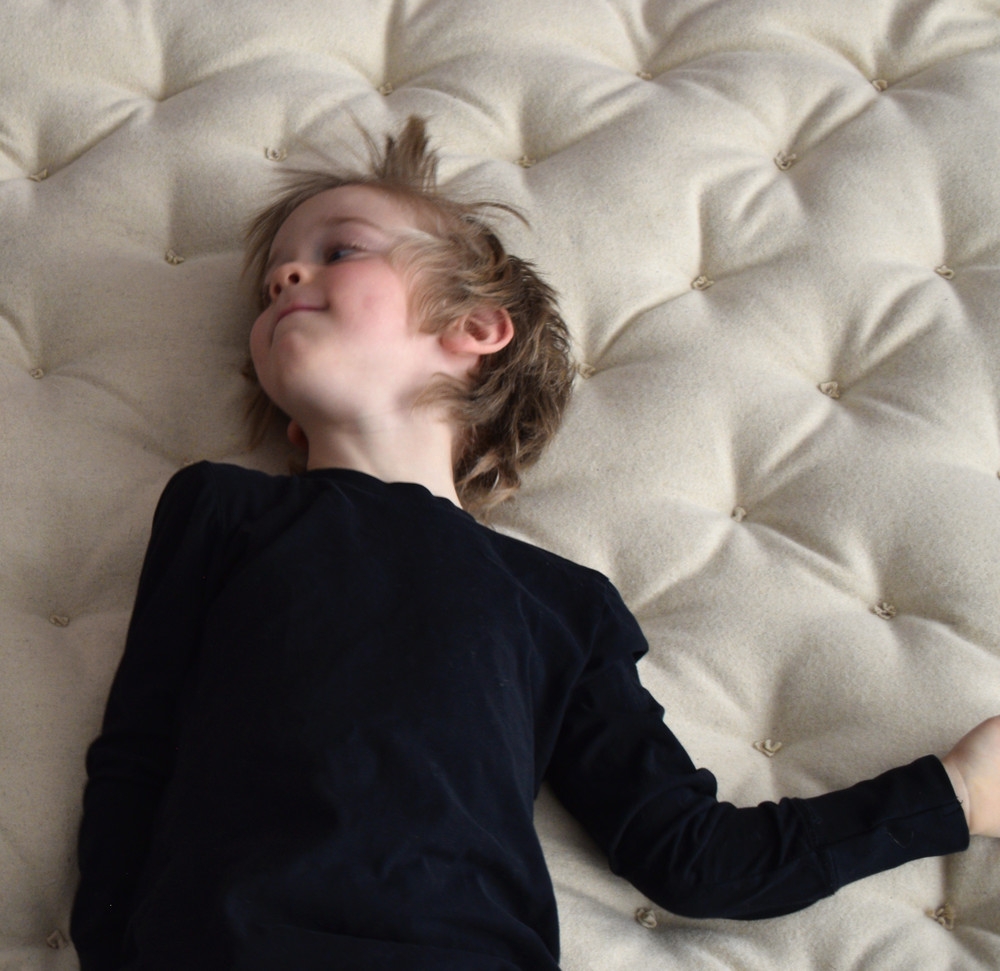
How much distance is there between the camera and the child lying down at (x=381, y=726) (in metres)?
0.78

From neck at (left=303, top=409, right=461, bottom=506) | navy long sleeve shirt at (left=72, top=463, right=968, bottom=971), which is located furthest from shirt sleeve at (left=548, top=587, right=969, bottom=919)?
neck at (left=303, top=409, right=461, bottom=506)

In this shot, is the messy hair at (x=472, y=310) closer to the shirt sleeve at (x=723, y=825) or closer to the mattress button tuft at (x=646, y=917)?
the shirt sleeve at (x=723, y=825)

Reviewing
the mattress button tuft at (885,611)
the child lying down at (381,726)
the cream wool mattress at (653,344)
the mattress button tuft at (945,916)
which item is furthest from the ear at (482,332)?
the mattress button tuft at (945,916)

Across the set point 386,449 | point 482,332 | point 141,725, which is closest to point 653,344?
point 482,332

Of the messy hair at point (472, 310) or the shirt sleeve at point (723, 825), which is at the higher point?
the messy hair at point (472, 310)

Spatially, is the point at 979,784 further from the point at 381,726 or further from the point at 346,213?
the point at 346,213

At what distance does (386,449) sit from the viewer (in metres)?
1.07

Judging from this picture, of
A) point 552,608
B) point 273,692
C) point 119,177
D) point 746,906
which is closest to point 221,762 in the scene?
point 273,692

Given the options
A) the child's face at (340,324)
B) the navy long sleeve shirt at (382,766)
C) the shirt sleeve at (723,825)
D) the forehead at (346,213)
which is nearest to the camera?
the navy long sleeve shirt at (382,766)

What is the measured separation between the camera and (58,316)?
1182 mm

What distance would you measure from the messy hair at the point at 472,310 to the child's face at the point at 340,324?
0.03 m

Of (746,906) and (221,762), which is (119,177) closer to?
(221,762)

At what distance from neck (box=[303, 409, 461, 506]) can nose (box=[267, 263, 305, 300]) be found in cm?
14

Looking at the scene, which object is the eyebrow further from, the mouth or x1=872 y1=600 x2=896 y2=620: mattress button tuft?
x1=872 y1=600 x2=896 y2=620: mattress button tuft
